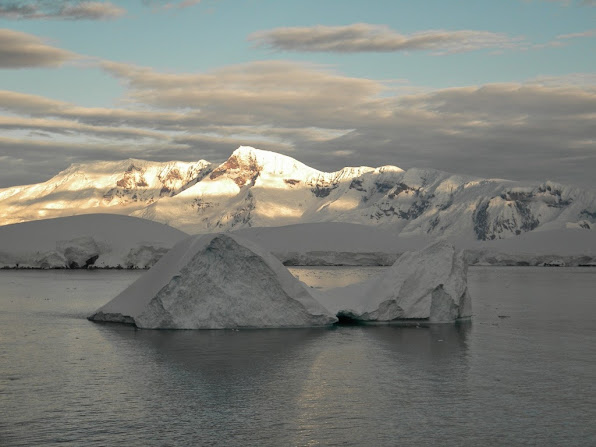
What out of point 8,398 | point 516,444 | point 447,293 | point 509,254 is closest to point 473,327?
point 447,293

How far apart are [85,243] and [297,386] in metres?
70.8

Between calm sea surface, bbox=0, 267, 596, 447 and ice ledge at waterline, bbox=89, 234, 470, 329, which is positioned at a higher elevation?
ice ledge at waterline, bbox=89, 234, 470, 329

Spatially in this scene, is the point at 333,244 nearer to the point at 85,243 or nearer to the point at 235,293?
the point at 85,243

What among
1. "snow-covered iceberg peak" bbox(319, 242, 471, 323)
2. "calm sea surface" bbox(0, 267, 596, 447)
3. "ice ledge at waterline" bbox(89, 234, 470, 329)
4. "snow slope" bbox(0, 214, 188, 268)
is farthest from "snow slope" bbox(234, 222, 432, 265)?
"calm sea surface" bbox(0, 267, 596, 447)

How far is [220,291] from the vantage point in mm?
23438

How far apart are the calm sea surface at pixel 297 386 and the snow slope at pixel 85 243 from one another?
59.4m

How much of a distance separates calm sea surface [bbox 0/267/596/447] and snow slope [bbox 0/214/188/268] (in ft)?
195

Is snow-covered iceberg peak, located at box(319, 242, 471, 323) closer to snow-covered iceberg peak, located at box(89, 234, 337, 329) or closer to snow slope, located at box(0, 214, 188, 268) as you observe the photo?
snow-covered iceberg peak, located at box(89, 234, 337, 329)

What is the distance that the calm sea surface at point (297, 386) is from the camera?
11.9 metres

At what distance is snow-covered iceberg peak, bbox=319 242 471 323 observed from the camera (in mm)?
26188

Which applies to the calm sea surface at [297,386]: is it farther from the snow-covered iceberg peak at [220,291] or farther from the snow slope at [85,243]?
the snow slope at [85,243]

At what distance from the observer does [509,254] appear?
119312 mm

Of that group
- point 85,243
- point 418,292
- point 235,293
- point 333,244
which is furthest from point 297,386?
point 333,244

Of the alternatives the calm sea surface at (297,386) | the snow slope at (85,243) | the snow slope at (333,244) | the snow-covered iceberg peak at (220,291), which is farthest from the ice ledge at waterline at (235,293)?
the snow slope at (333,244)
